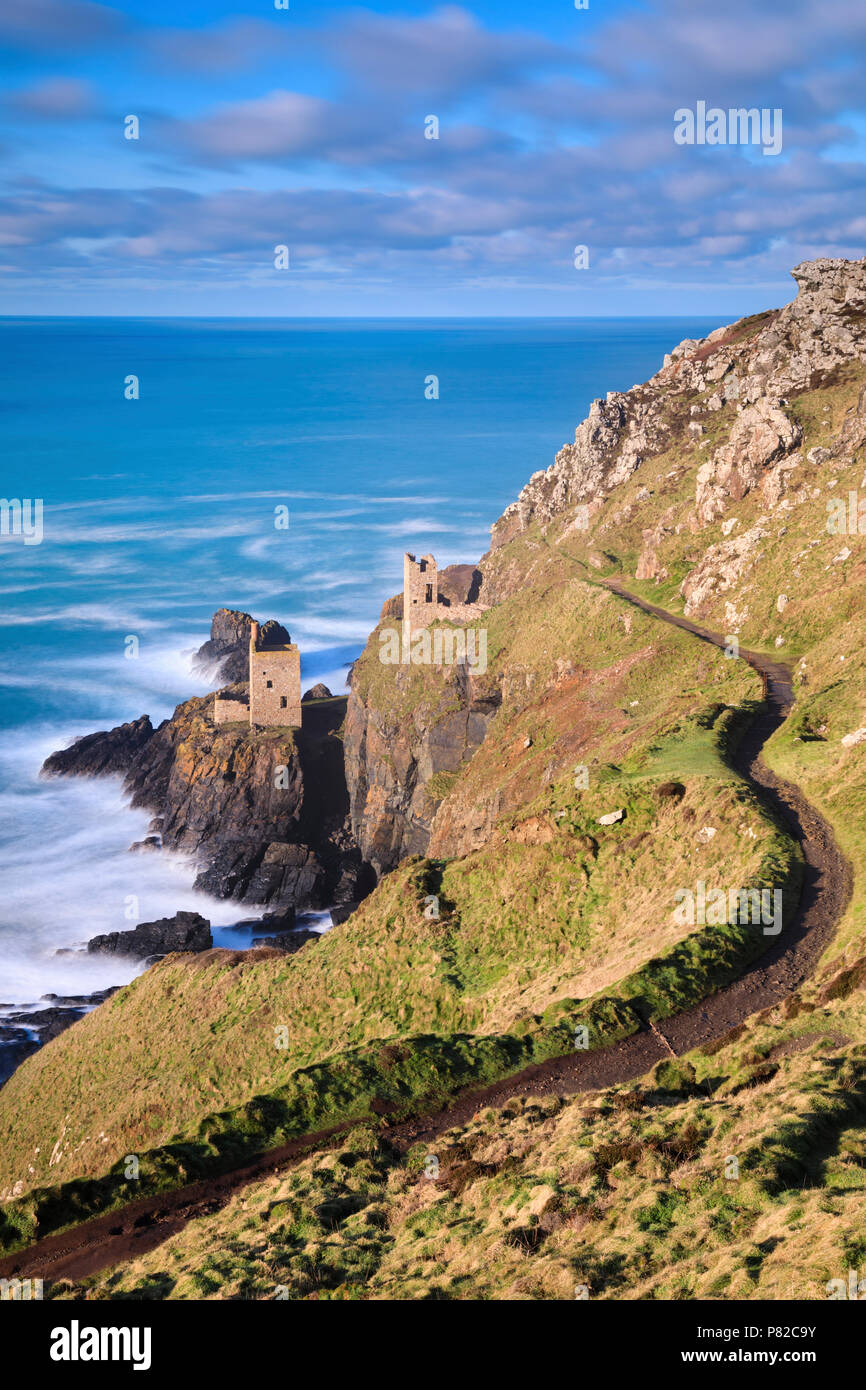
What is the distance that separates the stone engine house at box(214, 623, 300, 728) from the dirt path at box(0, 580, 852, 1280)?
217 feet

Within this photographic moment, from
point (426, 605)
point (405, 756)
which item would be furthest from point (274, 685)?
point (426, 605)

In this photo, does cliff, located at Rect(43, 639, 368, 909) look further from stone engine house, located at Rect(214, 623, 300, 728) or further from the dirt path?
the dirt path

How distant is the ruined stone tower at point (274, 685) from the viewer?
98188 millimetres

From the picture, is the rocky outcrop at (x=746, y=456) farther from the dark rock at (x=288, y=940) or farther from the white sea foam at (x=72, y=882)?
the white sea foam at (x=72, y=882)

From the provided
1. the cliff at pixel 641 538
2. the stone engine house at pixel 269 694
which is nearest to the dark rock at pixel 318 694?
the cliff at pixel 641 538

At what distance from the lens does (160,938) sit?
76812 mm

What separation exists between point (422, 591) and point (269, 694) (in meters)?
17.8

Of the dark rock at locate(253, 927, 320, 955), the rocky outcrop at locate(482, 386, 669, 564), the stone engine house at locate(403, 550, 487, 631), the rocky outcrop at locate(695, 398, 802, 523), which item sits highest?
the rocky outcrop at locate(482, 386, 669, 564)

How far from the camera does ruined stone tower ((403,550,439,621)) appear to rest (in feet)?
315

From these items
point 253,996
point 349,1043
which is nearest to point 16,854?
point 253,996

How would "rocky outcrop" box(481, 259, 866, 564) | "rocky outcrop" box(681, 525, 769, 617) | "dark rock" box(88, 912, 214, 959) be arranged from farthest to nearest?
"rocky outcrop" box(481, 259, 866, 564) < "dark rock" box(88, 912, 214, 959) < "rocky outcrop" box(681, 525, 769, 617)

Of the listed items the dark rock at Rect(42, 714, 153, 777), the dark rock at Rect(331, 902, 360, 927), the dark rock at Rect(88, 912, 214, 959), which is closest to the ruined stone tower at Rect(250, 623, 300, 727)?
the dark rock at Rect(42, 714, 153, 777)

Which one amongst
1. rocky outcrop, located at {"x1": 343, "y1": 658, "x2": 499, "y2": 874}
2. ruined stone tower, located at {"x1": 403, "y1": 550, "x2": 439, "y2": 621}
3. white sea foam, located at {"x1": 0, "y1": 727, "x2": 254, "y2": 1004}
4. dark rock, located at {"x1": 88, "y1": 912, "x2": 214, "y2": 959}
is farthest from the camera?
ruined stone tower, located at {"x1": 403, "y1": 550, "x2": 439, "y2": 621}

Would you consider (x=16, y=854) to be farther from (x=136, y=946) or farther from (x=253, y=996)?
(x=253, y=996)
